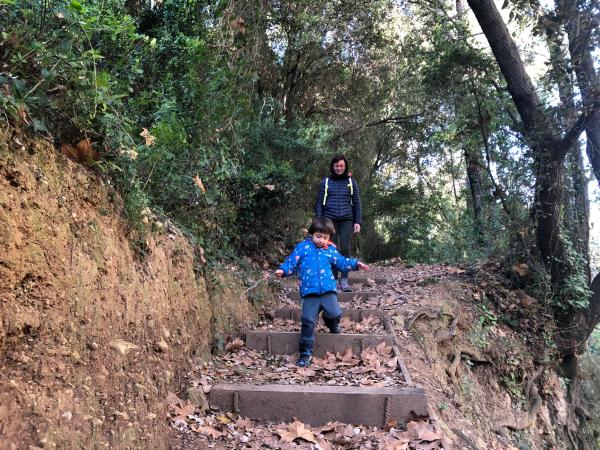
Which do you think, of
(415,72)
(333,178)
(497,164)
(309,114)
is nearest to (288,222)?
(333,178)

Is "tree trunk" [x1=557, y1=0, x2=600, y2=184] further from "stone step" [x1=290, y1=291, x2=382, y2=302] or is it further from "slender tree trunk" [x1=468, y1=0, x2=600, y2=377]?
"stone step" [x1=290, y1=291, x2=382, y2=302]

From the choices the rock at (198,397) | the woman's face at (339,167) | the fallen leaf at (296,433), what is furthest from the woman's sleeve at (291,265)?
the woman's face at (339,167)

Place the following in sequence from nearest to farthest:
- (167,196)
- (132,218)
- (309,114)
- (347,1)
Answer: (132,218) → (167,196) → (347,1) → (309,114)

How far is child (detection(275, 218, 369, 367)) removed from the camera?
201 inches

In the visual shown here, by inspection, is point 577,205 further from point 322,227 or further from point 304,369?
point 304,369

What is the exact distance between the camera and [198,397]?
12.5 feet

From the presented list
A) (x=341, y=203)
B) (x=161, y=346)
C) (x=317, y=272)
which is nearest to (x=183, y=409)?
(x=161, y=346)

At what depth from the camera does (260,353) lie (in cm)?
525

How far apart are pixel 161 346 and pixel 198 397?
0.58 meters

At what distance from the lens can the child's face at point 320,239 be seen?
528cm

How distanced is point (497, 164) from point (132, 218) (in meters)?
7.53

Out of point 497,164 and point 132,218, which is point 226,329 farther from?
point 497,164

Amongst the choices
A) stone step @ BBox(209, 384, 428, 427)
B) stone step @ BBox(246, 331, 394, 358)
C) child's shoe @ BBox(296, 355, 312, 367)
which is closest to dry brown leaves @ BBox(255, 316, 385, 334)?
stone step @ BBox(246, 331, 394, 358)

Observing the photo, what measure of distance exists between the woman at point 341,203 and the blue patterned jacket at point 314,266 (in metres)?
1.77
